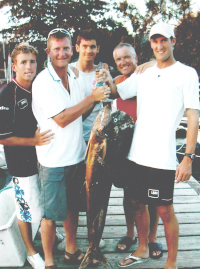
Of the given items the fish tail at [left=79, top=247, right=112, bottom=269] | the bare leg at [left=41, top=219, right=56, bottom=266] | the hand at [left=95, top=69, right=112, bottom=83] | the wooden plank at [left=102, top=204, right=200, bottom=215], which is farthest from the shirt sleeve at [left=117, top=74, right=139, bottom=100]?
the wooden plank at [left=102, top=204, right=200, bottom=215]

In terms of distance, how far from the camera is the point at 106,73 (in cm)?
245

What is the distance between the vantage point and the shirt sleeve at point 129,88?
262 centimetres

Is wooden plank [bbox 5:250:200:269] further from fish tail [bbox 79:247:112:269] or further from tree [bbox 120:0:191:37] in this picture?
tree [bbox 120:0:191:37]

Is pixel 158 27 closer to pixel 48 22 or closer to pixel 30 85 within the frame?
pixel 30 85

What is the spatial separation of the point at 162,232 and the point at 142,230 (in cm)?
63

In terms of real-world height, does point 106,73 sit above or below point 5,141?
above

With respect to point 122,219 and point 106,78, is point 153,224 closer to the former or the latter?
point 122,219

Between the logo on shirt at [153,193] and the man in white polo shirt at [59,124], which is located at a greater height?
the man in white polo shirt at [59,124]

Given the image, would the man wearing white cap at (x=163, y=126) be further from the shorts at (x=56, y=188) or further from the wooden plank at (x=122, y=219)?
the wooden plank at (x=122, y=219)

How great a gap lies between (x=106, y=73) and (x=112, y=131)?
58 cm

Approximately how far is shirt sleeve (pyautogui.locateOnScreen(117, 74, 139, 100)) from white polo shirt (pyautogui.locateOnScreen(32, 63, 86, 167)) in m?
0.47

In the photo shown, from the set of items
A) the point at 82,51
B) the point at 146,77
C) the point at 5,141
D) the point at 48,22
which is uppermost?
the point at 48,22

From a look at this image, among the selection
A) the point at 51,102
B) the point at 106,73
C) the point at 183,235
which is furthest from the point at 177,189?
the point at 51,102

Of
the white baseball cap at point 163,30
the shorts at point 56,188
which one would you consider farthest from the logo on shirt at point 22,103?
the white baseball cap at point 163,30
